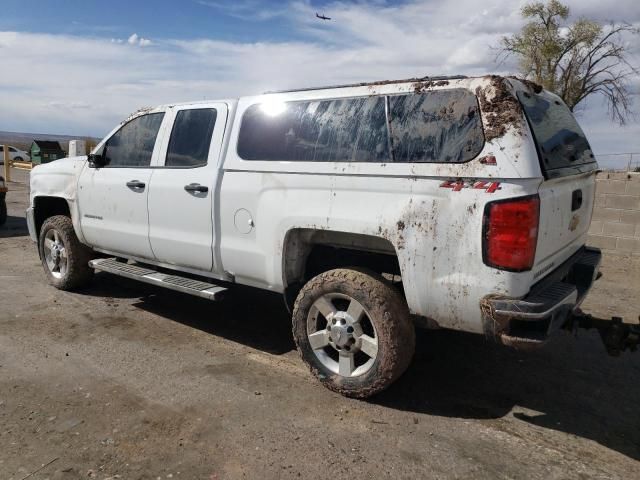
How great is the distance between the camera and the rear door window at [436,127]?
316cm

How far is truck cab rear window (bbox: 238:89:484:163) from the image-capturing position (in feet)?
10.6

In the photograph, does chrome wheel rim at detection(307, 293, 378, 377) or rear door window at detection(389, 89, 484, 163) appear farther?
chrome wheel rim at detection(307, 293, 378, 377)

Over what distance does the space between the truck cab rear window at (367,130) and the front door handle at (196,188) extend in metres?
0.44

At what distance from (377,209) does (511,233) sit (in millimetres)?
846

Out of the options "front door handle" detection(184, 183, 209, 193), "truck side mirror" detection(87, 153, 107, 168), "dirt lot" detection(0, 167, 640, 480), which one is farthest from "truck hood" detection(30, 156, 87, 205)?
"front door handle" detection(184, 183, 209, 193)

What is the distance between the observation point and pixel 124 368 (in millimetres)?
4109

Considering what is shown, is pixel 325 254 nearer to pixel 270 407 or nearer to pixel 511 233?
pixel 270 407

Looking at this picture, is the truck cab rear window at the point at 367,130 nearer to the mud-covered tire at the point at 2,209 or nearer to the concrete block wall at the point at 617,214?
the concrete block wall at the point at 617,214

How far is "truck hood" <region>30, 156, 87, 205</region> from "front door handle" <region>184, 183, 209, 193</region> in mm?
1901

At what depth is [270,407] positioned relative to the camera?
3561 mm

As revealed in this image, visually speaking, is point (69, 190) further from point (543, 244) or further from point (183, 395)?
point (543, 244)

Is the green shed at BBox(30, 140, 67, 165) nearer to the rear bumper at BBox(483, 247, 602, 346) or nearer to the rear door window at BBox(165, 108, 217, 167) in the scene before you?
the rear door window at BBox(165, 108, 217, 167)

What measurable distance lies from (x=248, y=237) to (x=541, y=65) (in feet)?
105

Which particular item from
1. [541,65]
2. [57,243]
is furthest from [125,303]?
[541,65]
